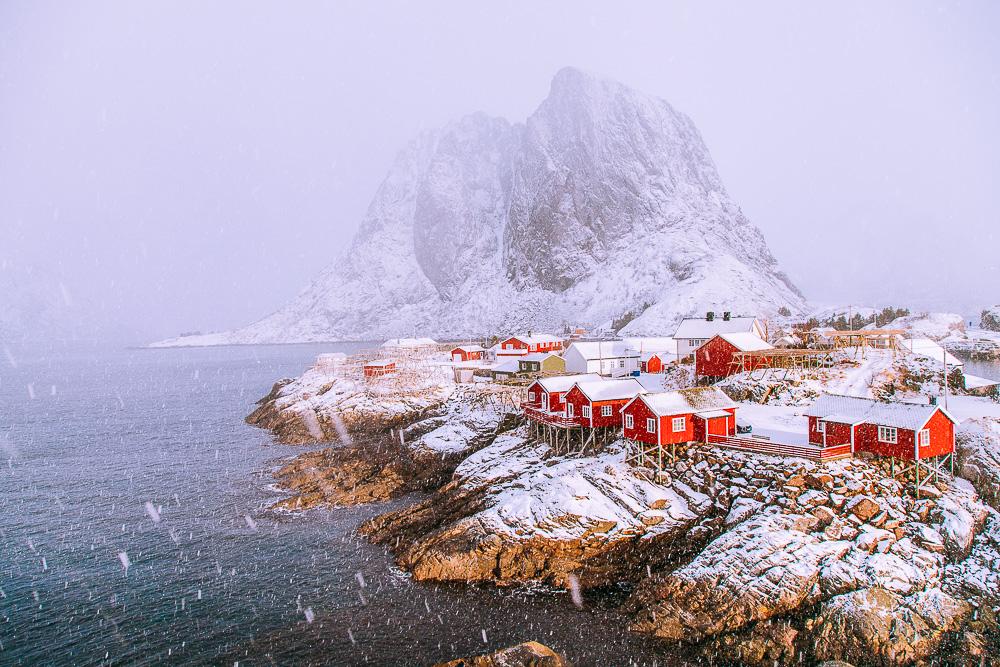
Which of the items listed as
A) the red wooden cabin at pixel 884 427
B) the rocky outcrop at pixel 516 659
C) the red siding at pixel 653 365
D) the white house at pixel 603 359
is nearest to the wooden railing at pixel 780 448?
the red wooden cabin at pixel 884 427

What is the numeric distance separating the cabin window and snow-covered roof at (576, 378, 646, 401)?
41.7 ft

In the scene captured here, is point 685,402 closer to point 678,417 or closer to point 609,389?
point 678,417

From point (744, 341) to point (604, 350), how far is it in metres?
17.6

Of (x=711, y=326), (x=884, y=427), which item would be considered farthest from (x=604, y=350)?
(x=884, y=427)

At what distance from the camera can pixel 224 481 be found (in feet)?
143

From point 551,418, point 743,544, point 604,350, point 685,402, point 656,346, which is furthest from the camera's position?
point 656,346

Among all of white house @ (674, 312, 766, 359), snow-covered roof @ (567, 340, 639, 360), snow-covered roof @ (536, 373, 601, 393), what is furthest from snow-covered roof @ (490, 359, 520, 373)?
snow-covered roof @ (536, 373, 601, 393)

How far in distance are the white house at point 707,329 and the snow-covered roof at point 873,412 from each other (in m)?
20.9

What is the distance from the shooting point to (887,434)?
96.4ft

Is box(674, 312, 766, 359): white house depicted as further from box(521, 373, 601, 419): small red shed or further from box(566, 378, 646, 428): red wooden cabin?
box(566, 378, 646, 428): red wooden cabin

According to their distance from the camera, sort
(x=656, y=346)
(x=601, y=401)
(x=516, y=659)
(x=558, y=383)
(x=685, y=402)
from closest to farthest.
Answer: (x=516, y=659)
(x=685, y=402)
(x=601, y=401)
(x=558, y=383)
(x=656, y=346)

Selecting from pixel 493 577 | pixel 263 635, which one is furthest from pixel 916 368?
pixel 263 635

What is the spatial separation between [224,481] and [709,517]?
3440 cm

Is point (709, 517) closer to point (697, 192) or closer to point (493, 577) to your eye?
point (493, 577)
